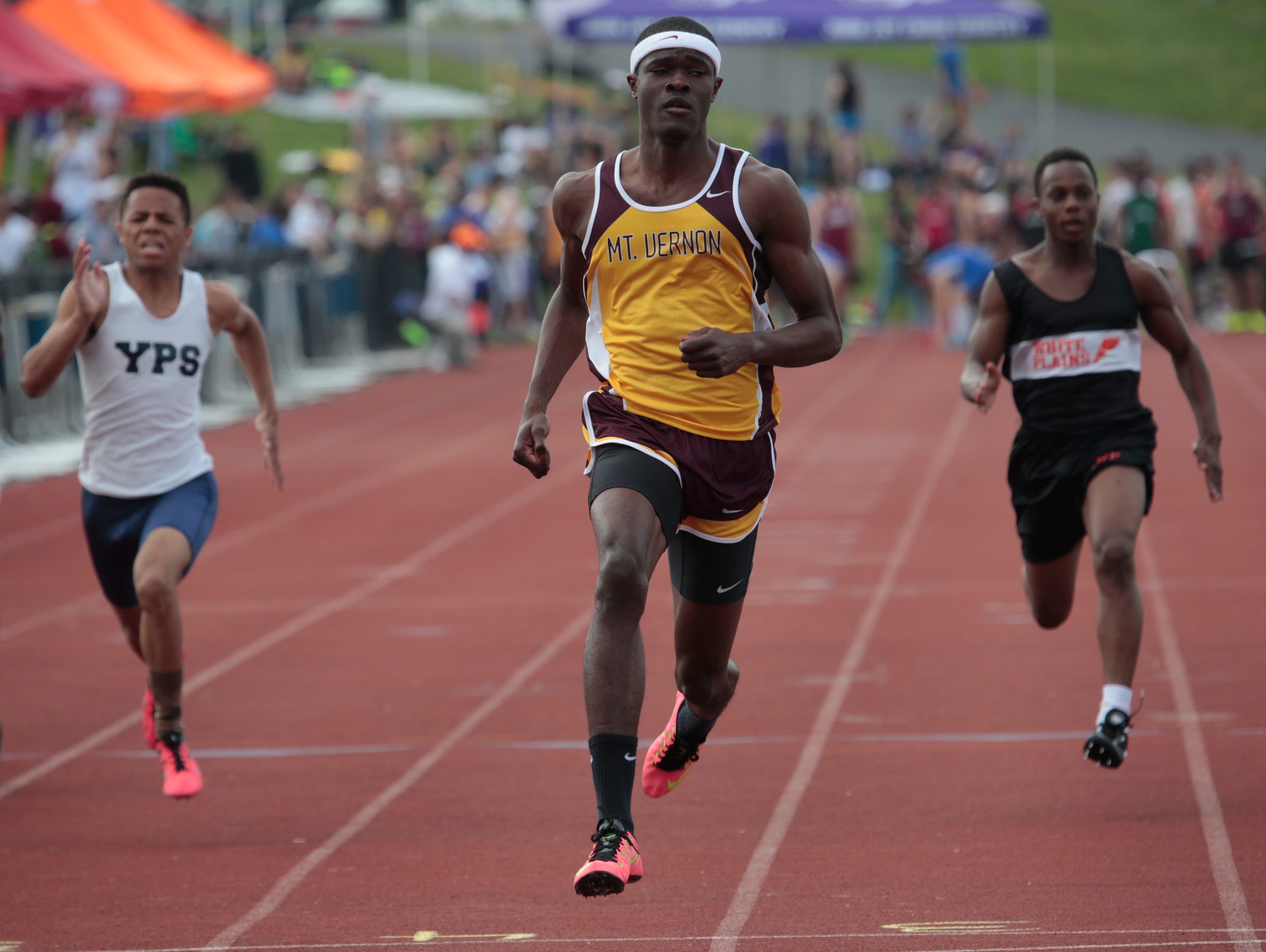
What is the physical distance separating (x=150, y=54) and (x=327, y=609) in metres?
13.9

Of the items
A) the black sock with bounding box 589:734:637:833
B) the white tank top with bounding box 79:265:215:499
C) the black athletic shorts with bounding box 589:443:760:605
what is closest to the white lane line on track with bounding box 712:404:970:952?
the black sock with bounding box 589:734:637:833

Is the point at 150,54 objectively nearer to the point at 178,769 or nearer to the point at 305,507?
the point at 305,507

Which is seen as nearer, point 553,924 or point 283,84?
point 553,924

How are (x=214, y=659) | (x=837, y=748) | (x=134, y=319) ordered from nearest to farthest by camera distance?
(x=134, y=319) → (x=837, y=748) → (x=214, y=659)

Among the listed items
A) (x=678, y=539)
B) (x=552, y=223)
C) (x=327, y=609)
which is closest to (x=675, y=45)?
(x=678, y=539)

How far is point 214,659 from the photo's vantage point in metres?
9.06

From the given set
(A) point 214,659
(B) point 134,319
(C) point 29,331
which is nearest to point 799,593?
(A) point 214,659

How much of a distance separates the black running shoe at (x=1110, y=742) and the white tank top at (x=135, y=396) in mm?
3138

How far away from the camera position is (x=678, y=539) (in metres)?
5.20

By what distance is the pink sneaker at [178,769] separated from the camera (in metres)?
6.21

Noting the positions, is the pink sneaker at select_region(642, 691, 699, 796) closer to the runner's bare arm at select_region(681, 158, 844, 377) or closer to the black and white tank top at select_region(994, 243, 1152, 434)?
the runner's bare arm at select_region(681, 158, 844, 377)

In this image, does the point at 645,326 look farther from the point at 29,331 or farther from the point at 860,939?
the point at 29,331


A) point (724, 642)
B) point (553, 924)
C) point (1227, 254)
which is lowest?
point (1227, 254)

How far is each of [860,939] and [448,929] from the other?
106 centimetres
